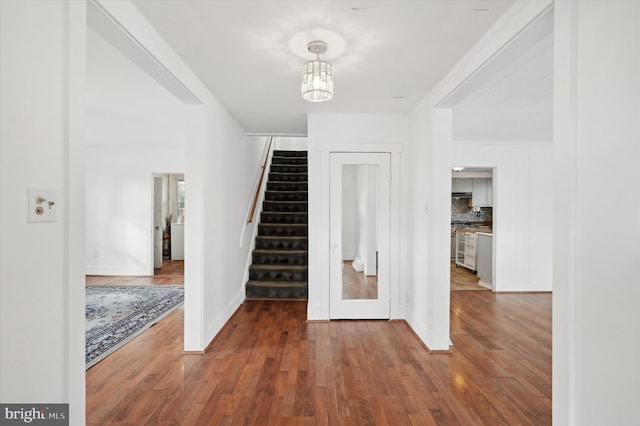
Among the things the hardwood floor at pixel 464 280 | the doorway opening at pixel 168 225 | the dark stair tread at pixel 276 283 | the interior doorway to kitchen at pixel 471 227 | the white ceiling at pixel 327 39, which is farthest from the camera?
the doorway opening at pixel 168 225

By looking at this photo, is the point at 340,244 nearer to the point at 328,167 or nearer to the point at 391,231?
the point at 391,231

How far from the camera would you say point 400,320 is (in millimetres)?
3719

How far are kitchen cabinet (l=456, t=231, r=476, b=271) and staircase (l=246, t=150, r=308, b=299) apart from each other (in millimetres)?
3779

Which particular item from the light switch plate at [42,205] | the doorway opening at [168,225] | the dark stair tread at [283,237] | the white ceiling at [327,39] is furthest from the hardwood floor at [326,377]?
the doorway opening at [168,225]

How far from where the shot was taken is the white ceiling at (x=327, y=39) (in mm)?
1771

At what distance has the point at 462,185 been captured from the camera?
837 cm

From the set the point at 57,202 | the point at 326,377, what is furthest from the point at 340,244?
the point at 57,202

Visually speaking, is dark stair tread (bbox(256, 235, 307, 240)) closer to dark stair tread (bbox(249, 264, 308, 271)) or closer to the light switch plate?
dark stair tread (bbox(249, 264, 308, 271))

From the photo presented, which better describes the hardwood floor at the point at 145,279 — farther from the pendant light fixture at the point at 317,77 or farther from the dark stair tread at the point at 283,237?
the pendant light fixture at the point at 317,77

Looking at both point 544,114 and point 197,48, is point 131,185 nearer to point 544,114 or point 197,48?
point 197,48

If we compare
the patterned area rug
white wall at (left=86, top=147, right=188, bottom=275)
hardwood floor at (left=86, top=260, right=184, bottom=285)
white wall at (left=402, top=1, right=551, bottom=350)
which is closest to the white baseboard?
white wall at (left=86, top=147, right=188, bottom=275)

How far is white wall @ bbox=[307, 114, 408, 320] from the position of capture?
372cm

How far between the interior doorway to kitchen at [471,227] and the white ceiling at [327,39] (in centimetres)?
396

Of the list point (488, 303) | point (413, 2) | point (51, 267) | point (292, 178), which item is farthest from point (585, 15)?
point (292, 178)
